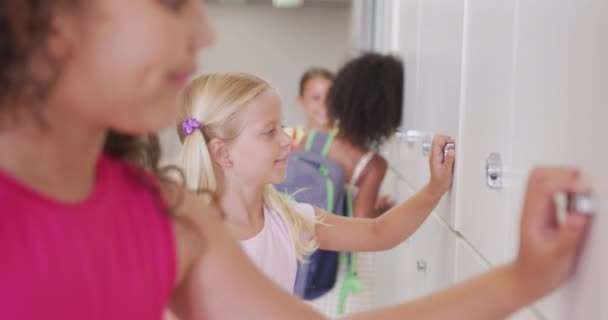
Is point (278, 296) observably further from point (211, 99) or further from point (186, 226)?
point (211, 99)

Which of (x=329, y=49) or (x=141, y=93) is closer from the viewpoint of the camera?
(x=141, y=93)

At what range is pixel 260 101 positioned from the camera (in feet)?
3.55

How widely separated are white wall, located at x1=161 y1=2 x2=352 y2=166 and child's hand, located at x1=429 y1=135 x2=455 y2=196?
3.27 m

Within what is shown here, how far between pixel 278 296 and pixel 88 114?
0.84 ft

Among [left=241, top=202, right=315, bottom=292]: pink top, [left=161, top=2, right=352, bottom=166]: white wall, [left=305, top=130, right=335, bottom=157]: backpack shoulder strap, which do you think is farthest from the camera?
[left=161, top=2, right=352, bottom=166]: white wall

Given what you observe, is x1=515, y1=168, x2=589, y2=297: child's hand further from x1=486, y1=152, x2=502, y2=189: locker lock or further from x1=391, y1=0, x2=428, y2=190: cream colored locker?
x1=391, y1=0, x2=428, y2=190: cream colored locker

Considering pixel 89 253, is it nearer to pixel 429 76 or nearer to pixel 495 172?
pixel 495 172

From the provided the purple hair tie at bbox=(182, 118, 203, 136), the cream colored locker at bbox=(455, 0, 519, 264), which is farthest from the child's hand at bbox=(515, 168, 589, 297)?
the purple hair tie at bbox=(182, 118, 203, 136)

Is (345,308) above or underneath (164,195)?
underneath

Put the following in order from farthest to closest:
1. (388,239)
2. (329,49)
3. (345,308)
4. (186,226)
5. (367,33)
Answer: (329,49), (367,33), (345,308), (388,239), (186,226)

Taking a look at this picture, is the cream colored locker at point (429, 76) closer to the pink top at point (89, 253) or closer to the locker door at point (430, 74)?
the locker door at point (430, 74)

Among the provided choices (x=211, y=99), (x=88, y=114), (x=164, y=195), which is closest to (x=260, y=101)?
(x=211, y=99)

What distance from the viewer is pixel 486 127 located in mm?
757

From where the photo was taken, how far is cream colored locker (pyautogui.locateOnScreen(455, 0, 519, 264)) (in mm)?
678
